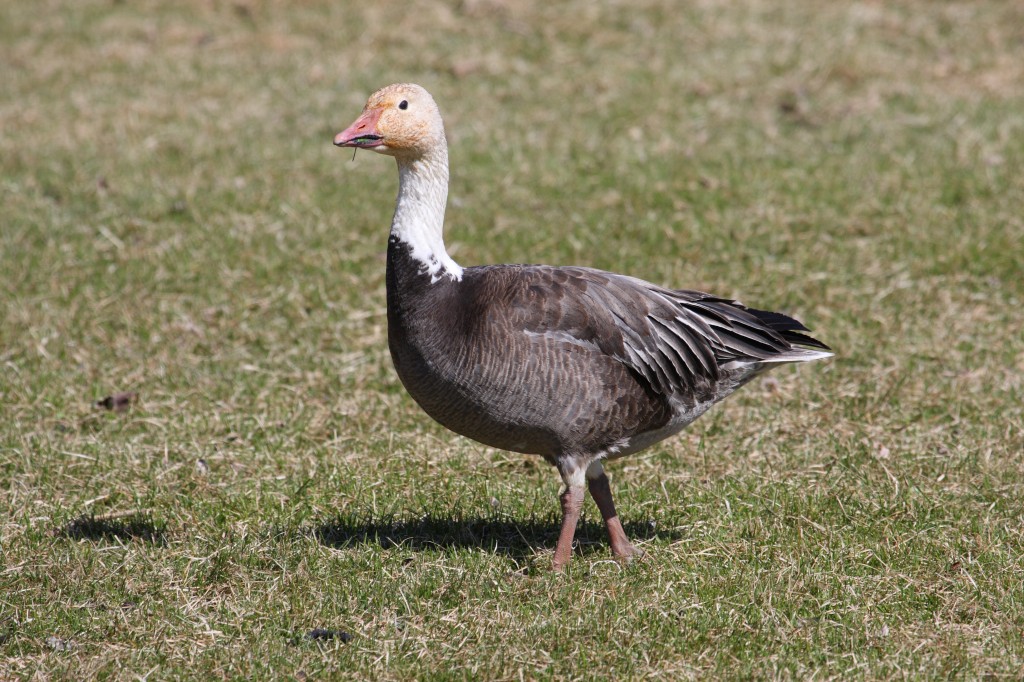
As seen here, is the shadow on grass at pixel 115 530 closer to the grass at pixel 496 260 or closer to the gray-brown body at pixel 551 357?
the grass at pixel 496 260

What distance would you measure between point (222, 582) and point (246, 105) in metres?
7.39

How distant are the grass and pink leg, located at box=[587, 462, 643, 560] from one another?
0.15 metres

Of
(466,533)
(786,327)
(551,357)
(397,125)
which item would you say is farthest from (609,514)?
(397,125)

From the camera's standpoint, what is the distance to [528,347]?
486cm

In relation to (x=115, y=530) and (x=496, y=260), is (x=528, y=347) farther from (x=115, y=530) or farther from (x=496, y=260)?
(x=496, y=260)

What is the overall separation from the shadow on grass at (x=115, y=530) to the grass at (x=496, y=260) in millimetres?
23

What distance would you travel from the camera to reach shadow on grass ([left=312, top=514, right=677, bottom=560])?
5.34 meters

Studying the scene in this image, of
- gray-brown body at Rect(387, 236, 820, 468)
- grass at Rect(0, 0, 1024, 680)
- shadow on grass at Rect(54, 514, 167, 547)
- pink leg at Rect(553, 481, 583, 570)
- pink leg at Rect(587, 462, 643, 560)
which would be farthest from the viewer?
shadow on grass at Rect(54, 514, 167, 547)

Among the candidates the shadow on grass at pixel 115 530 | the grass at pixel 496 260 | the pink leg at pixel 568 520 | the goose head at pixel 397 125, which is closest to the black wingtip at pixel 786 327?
the grass at pixel 496 260

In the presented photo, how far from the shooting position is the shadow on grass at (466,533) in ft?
17.5

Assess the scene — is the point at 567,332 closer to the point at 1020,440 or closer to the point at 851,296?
the point at 1020,440

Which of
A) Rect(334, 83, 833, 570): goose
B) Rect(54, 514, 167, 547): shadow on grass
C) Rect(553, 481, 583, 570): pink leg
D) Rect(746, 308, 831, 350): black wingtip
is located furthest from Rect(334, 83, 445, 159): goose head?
Rect(54, 514, 167, 547): shadow on grass

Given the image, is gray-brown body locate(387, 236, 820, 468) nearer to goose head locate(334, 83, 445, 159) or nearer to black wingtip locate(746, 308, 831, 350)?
black wingtip locate(746, 308, 831, 350)

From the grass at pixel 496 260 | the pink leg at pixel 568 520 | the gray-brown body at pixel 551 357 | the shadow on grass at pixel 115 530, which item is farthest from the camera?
the shadow on grass at pixel 115 530
